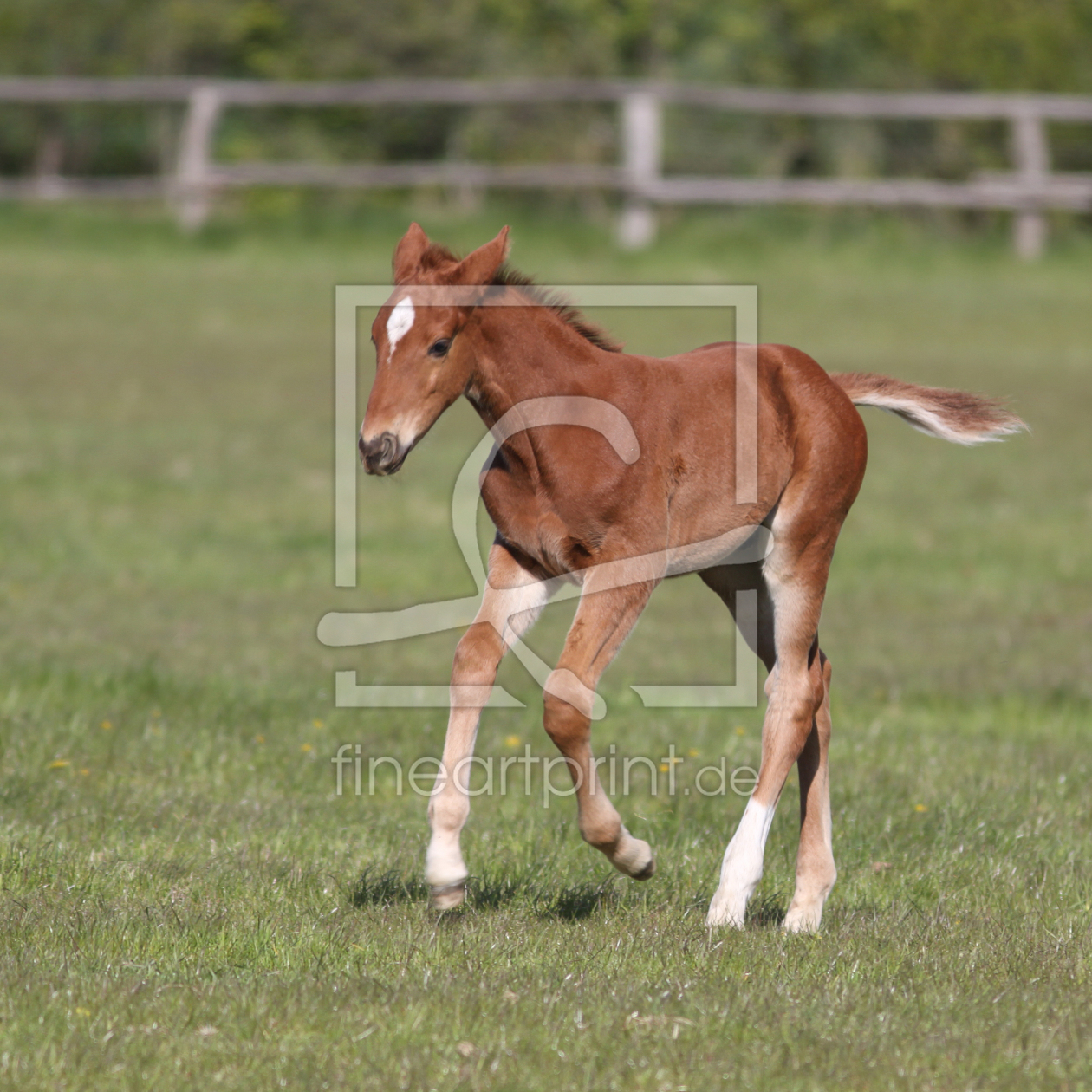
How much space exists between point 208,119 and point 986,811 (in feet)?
62.2

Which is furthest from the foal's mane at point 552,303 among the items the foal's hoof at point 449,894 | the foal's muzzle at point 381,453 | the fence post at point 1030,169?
the fence post at point 1030,169

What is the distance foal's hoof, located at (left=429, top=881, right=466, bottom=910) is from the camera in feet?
14.6

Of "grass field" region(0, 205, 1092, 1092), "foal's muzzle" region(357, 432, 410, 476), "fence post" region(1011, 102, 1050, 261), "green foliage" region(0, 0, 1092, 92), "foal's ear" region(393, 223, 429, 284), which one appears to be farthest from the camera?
"green foliage" region(0, 0, 1092, 92)

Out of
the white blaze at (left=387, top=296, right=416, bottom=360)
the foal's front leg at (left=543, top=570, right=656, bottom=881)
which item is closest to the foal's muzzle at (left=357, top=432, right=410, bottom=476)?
the white blaze at (left=387, top=296, right=416, bottom=360)

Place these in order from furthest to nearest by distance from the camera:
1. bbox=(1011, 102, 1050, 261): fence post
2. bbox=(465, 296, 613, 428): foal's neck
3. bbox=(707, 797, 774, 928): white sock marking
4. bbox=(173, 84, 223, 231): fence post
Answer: bbox=(1011, 102, 1050, 261): fence post, bbox=(173, 84, 223, 231): fence post, bbox=(707, 797, 774, 928): white sock marking, bbox=(465, 296, 613, 428): foal's neck

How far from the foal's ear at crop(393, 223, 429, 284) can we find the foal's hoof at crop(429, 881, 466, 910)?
1.62 meters

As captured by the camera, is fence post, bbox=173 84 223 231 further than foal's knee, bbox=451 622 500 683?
Yes

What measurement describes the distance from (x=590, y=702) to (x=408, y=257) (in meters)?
1.30

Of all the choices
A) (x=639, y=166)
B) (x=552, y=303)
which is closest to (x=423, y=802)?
(x=552, y=303)

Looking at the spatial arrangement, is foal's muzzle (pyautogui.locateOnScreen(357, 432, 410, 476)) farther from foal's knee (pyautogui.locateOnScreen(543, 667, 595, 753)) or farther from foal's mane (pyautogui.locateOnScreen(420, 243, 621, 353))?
foal's knee (pyautogui.locateOnScreen(543, 667, 595, 753))

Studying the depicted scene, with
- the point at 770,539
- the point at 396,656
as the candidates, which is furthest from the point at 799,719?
the point at 396,656

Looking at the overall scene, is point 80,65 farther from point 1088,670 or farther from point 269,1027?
point 269,1027

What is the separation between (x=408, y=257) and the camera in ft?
14.5

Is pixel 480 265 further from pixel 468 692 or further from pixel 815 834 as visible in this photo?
pixel 815 834
